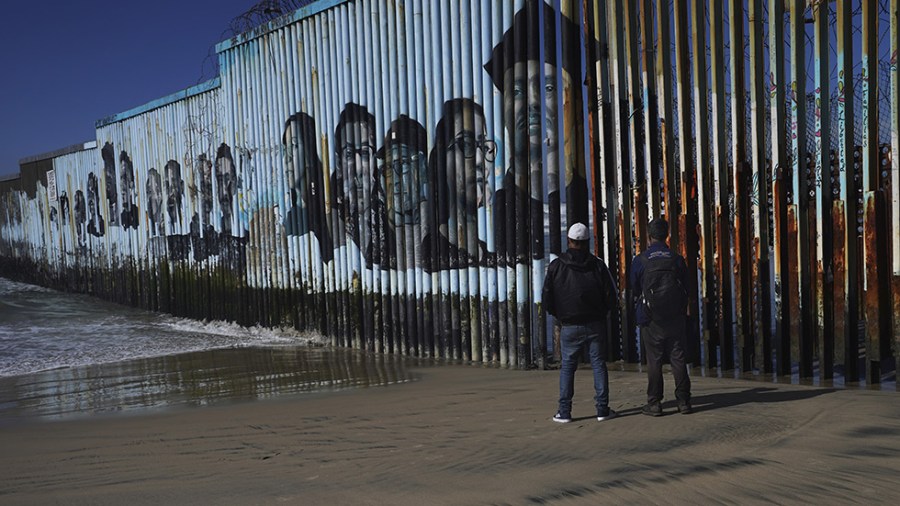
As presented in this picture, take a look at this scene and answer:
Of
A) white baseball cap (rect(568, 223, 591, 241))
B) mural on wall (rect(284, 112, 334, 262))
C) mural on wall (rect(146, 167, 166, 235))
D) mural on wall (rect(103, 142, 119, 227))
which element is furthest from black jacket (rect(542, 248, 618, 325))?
→ mural on wall (rect(103, 142, 119, 227))

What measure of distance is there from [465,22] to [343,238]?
151 inches

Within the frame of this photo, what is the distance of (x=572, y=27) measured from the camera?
28.3 ft

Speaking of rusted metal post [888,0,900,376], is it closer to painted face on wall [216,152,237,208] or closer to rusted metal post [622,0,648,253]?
rusted metal post [622,0,648,253]

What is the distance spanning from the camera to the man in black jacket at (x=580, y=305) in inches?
242

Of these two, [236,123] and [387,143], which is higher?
[236,123]

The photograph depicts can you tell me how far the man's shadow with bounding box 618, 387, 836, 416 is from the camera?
6.33 m

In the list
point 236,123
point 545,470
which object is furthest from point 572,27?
point 236,123

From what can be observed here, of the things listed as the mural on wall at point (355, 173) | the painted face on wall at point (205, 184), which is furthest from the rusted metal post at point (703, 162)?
the painted face on wall at point (205, 184)

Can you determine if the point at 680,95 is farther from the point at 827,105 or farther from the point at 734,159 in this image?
the point at 827,105

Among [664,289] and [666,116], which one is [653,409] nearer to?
[664,289]

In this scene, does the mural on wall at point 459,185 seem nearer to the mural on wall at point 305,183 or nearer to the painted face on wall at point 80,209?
the mural on wall at point 305,183

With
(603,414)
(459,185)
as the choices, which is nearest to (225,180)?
(459,185)

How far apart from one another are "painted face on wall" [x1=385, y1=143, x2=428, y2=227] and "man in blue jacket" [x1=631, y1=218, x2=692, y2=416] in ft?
14.7

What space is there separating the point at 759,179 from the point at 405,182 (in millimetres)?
4659
